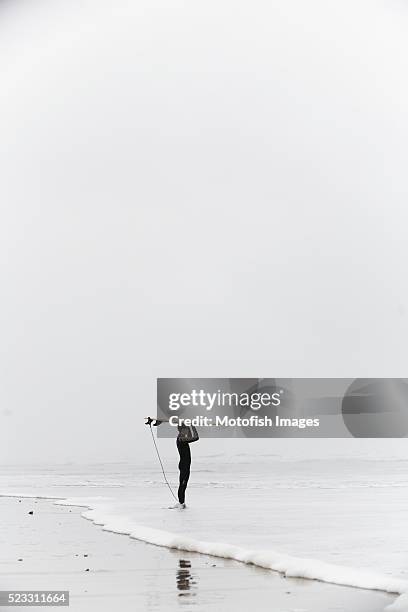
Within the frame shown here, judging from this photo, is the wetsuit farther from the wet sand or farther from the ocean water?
the wet sand

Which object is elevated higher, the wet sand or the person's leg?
the person's leg

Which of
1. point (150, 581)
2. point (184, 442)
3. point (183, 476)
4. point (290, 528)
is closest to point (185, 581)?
point (150, 581)

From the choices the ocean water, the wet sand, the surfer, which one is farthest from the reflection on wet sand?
the surfer

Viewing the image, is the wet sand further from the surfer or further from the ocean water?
the surfer

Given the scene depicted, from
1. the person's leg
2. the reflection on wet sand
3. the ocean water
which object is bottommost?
the reflection on wet sand

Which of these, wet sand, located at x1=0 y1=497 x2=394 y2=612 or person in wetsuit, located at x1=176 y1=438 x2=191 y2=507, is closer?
wet sand, located at x1=0 y1=497 x2=394 y2=612

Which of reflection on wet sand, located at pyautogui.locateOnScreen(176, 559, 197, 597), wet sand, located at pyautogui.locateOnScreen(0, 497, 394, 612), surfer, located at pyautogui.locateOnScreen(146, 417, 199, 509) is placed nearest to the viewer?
wet sand, located at pyautogui.locateOnScreen(0, 497, 394, 612)

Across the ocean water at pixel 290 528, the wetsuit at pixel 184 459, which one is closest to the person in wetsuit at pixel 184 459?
the wetsuit at pixel 184 459

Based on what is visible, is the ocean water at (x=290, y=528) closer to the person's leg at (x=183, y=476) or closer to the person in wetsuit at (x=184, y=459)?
the person's leg at (x=183, y=476)

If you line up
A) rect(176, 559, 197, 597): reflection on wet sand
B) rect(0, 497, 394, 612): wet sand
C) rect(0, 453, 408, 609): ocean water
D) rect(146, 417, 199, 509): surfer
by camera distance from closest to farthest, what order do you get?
rect(0, 497, 394, 612): wet sand, rect(176, 559, 197, 597): reflection on wet sand, rect(0, 453, 408, 609): ocean water, rect(146, 417, 199, 509): surfer

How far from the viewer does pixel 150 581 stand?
8477 mm

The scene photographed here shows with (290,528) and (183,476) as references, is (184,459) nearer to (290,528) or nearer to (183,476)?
(183,476)

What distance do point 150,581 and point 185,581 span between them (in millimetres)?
265

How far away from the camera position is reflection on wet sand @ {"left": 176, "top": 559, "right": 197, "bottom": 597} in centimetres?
785
